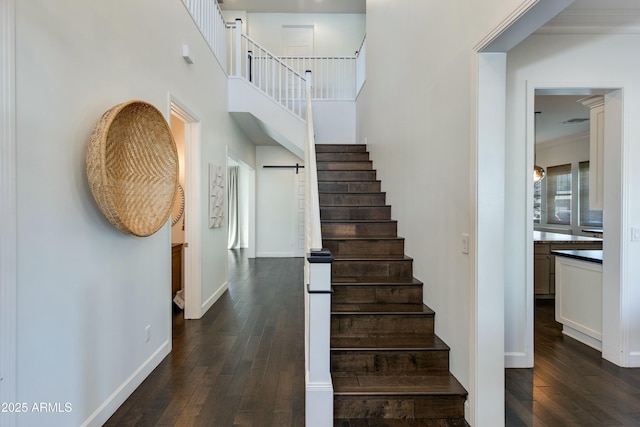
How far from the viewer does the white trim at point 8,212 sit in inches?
49.0

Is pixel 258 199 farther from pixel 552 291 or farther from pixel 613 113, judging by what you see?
pixel 613 113

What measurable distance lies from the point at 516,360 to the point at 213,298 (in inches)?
133

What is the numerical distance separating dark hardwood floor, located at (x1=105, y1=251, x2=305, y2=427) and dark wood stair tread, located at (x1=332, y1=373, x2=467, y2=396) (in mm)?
324

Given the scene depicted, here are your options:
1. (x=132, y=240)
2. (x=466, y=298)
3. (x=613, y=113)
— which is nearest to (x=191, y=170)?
(x=132, y=240)

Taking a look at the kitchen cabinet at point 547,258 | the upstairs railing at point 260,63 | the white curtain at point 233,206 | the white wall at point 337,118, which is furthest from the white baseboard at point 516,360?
the white curtain at point 233,206

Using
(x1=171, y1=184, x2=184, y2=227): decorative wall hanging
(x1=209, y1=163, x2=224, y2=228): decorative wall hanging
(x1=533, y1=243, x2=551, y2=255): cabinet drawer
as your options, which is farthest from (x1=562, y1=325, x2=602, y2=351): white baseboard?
(x1=171, y1=184, x2=184, y2=227): decorative wall hanging

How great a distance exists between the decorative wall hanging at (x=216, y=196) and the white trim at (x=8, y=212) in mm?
2625

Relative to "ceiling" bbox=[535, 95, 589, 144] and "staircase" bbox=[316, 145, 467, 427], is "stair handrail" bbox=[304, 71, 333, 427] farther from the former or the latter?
"ceiling" bbox=[535, 95, 589, 144]

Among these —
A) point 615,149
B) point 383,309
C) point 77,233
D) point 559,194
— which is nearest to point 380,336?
point 383,309

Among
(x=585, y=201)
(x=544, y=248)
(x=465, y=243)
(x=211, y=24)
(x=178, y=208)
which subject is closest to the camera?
(x=465, y=243)

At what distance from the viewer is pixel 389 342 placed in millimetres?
2303

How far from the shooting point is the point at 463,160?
1.93 m

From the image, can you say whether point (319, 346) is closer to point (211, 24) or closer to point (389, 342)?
point (389, 342)

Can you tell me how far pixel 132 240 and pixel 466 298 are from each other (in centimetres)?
224
